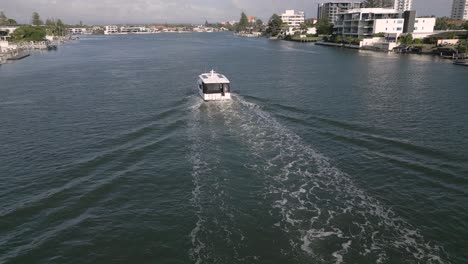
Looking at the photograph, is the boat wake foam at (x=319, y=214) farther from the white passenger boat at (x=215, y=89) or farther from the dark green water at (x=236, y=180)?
the white passenger boat at (x=215, y=89)

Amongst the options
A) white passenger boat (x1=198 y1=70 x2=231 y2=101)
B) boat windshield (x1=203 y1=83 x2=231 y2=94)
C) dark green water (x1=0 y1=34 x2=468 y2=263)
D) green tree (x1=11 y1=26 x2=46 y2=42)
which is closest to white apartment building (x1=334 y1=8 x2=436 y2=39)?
dark green water (x1=0 y1=34 x2=468 y2=263)

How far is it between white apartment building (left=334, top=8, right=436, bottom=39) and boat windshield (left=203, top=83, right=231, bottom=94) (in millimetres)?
109379

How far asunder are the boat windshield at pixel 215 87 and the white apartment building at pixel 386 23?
10938 centimetres

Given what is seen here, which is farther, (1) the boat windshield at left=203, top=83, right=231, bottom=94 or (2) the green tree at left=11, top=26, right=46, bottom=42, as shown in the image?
(2) the green tree at left=11, top=26, right=46, bottom=42

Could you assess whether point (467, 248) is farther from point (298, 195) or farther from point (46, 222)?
point (46, 222)

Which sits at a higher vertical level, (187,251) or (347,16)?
(347,16)

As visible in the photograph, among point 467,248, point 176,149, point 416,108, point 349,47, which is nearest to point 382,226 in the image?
point 467,248

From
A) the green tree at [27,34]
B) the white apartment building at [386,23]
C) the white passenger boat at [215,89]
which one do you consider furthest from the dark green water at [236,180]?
the green tree at [27,34]

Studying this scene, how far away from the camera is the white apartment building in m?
140

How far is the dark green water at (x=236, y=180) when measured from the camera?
18.0 m

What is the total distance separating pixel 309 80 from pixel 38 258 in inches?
2278

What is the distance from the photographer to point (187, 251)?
1773cm

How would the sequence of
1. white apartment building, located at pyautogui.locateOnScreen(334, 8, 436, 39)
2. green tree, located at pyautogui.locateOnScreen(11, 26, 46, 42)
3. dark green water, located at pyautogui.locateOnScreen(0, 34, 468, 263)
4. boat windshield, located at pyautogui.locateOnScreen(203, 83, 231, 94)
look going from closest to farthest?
dark green water, located at pyautogui.locateOnScreen(0, 34, 468, 263), boat windshield, located at pyautogui.locateOnScreen(203, 83, 231, 94), white apartment building, located at pyautogui.locateOnScreen(334, 8, 436, 39), green tree, located at pyautogui.locateOnScreen(11, 26, 46, 42)

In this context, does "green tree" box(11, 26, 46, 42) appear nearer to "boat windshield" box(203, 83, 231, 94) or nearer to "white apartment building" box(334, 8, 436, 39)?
"white apartment building" box(334, 8, 436, 39)
